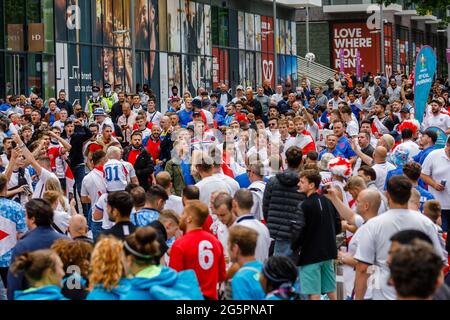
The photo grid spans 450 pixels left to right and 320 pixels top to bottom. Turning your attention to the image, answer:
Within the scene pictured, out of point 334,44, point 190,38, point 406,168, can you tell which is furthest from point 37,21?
point 334,44

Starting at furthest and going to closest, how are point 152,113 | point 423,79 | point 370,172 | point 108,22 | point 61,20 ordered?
point 108,22 < point 61,20 < point 152,113 < point 423,79 < point 370,172

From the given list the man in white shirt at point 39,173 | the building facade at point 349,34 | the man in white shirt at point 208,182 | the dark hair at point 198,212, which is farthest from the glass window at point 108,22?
the building facade at point 349,34

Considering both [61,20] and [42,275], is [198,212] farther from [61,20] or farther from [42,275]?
[61,20]

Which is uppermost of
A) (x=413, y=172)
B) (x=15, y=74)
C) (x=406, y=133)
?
(x=15, y=74)

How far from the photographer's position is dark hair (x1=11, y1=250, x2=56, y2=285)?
7316mm

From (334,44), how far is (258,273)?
74.6 metres

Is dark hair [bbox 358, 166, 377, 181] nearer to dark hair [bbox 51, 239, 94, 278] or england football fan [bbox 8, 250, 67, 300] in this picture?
dark hair [bbox 51, 239, 94, 278]

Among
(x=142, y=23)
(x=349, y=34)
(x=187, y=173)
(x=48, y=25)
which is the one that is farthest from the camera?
(x=349, y=34)

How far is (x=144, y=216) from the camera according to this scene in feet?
36.0

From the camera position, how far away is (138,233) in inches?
299

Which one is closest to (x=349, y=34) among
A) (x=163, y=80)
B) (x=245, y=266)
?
(x=163, y=80)

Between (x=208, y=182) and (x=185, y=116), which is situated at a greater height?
(x=185, y=116)

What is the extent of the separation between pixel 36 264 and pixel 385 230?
317cm

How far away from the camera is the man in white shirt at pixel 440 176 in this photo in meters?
14.4
